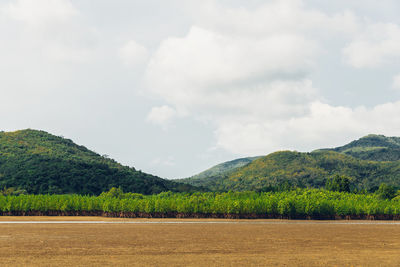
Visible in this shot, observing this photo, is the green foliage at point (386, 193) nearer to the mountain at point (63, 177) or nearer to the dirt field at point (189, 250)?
the mountain at point (63, 177)

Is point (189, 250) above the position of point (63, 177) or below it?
below

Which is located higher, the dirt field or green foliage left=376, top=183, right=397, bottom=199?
green foliage left=376, top=183, right=397, bottom=199

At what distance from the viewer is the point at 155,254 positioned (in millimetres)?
31391

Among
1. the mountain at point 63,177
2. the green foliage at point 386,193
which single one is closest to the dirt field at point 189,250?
the green foliage at point 386,193

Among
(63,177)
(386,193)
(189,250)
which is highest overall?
(63,177)

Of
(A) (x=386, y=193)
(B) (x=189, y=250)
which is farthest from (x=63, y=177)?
(B) (x=189, y=250)

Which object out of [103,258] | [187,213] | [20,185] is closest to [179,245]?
[103,258]

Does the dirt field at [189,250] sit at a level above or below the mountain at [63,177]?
below

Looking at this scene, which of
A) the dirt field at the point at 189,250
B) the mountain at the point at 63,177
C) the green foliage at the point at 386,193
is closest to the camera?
the dirt field at the point at 189,250

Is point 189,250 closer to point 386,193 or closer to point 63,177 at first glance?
point 386,193

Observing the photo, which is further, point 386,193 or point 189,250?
point 386,193

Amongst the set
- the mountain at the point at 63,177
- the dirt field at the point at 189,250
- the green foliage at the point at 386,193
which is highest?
the mountain at the point at 63,177

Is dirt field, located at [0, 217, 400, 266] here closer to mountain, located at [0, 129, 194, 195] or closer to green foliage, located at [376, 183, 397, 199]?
green foliage, located at [376, 183, 397, 199]

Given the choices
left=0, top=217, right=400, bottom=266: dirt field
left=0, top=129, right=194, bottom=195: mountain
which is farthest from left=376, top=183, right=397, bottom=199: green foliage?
left=0, top=217, right=400, bottom=266: dirt field
